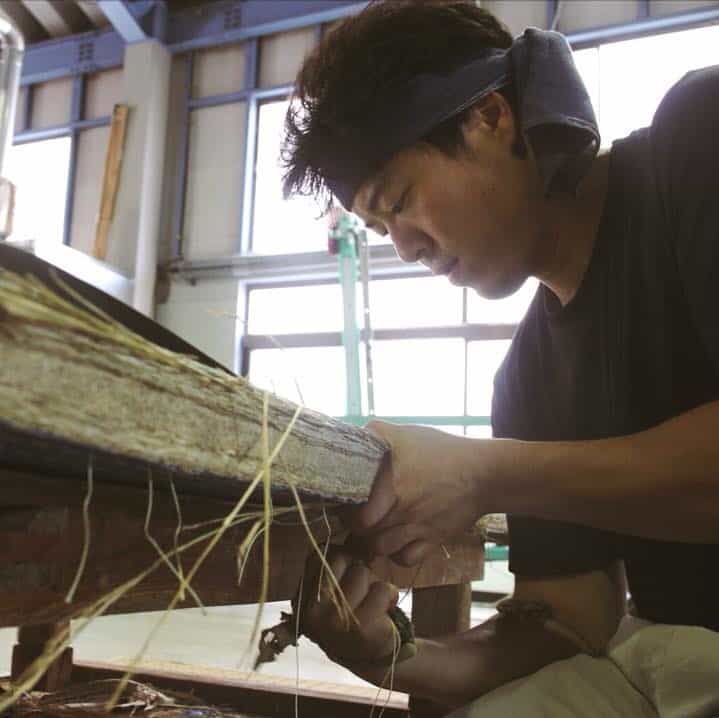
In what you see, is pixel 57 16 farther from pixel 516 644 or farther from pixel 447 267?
pixel 516 644

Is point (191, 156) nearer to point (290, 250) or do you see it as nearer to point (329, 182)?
point (290, 250)

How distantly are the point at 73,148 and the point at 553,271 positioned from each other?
244 inches

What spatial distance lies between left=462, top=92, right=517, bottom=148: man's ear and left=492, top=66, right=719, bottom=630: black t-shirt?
191 mm

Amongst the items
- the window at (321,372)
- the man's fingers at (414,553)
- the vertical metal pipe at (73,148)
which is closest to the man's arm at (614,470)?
the man's fingers at (414,553)

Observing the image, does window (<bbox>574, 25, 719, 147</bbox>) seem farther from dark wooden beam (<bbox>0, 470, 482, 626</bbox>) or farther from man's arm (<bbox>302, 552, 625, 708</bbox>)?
dark wooden beam (<bbox>0, 470, 482, 626</bbox>)

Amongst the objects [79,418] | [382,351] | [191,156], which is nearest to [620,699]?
[79,418]

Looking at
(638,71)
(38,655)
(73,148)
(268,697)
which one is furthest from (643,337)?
(73,148)

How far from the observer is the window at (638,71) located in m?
4.97

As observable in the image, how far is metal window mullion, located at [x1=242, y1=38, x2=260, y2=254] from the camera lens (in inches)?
240

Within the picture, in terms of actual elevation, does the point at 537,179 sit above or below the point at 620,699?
above

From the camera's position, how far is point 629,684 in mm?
1266

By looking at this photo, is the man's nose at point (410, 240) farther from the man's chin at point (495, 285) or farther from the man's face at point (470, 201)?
the man's chin at point (495, 285)

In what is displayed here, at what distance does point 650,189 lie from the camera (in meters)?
1.22

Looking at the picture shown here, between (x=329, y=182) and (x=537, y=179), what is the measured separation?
35cm
